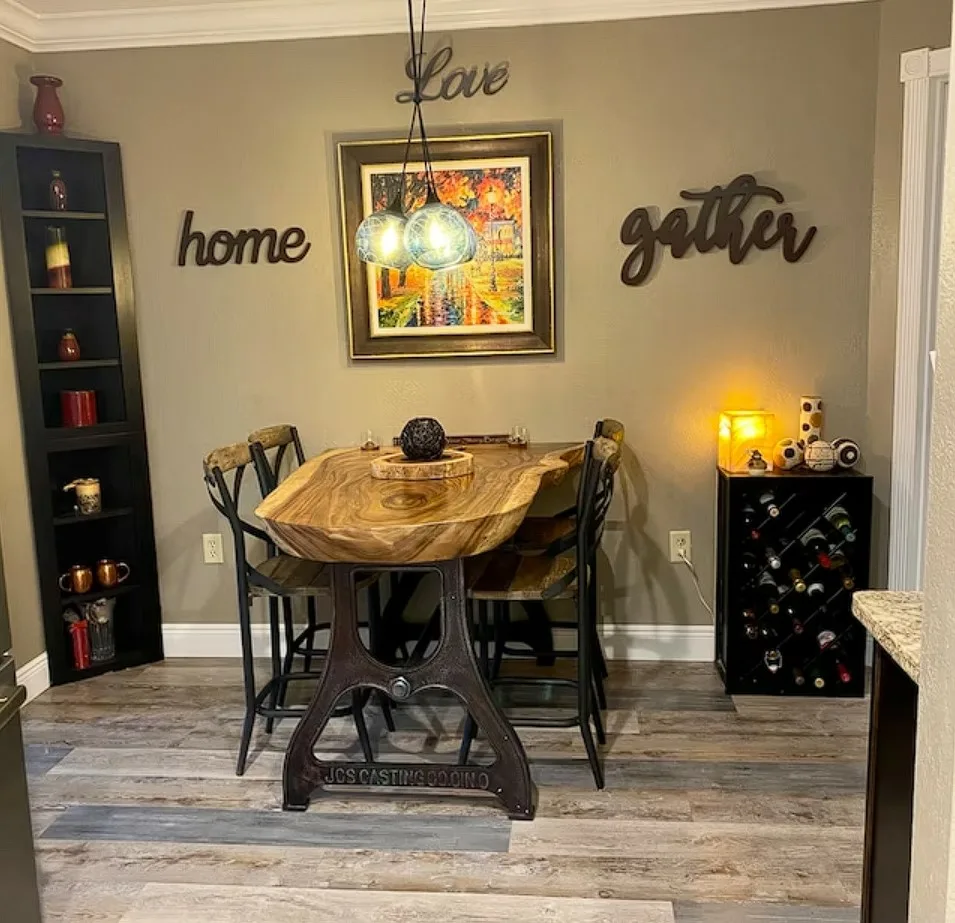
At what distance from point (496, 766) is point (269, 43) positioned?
2.56m

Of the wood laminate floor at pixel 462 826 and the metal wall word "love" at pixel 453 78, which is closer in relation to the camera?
the wood laminate floor at pixel 462 826

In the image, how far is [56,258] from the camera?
3305 mm

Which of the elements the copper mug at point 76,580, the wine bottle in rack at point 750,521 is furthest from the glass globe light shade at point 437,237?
the copper mug at point 76,580

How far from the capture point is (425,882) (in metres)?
2.16

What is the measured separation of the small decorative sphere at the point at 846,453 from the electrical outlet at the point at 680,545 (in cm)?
59

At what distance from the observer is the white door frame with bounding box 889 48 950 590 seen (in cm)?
298

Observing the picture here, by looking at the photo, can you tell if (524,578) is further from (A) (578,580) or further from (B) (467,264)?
(B) (467,264)

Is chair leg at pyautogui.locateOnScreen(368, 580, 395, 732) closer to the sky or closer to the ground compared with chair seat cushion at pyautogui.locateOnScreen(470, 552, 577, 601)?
closer to the ground

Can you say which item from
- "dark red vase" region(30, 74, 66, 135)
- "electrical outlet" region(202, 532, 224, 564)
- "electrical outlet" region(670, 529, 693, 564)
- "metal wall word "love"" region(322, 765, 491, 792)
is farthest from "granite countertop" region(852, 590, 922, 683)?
"dark red vase" region(30, 74, 66, 135)

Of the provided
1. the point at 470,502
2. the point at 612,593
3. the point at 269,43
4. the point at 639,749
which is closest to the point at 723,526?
the point at 612,593

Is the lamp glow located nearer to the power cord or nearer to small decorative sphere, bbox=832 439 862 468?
small decorative sphere, bbox=832 439 862 468

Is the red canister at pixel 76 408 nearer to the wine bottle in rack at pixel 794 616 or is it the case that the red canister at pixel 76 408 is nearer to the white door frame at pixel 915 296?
the wine bottle in rack at pixel 794 616

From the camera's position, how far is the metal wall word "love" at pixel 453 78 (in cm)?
322

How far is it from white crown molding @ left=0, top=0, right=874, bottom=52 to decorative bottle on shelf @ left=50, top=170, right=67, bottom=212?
478mm
